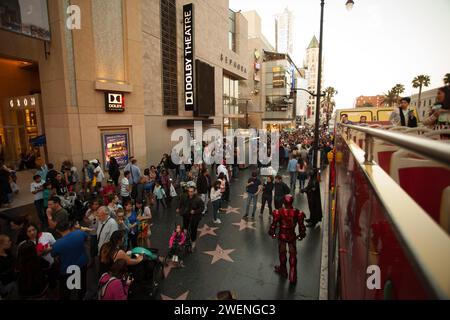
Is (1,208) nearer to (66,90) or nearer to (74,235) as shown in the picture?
(66,90)

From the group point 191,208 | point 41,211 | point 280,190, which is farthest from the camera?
point 280,190

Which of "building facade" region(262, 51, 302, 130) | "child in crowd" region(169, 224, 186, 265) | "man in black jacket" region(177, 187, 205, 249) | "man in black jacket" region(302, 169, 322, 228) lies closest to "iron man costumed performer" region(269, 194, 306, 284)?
"man in black jacket" region(177, 187, 205, 249)

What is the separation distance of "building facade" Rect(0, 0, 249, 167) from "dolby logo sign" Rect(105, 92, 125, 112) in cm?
6

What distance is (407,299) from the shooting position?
103 centimetres

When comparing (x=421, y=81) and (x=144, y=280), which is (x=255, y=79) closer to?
(x=421, y=81)

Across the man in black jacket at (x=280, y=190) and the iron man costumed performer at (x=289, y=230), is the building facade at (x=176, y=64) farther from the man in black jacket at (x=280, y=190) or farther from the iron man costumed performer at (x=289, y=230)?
the iron man costumed performer at (x=289, y=230)

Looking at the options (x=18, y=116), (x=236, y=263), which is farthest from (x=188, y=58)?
(x=236, y=263)

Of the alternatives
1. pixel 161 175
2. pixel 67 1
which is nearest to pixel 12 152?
pixel 67 1

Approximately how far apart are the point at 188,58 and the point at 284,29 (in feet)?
578

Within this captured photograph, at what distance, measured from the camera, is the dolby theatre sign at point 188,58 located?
20719mm

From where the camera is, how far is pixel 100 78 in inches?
556

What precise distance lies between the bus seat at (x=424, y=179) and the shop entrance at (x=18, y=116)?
60.6ft

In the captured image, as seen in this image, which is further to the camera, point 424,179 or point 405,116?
point 405,116
